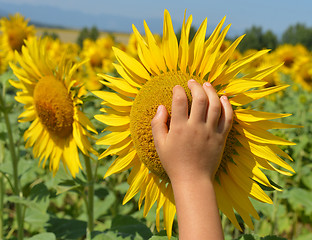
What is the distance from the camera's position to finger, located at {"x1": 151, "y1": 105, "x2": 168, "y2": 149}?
1.13 metres

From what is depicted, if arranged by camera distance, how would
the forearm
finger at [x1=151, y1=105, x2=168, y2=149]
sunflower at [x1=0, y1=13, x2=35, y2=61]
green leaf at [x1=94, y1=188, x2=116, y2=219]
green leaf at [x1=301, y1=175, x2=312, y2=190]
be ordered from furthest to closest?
sunflower at [x1=0, y1=13, x2=35, y2=61]
green leaf at [x1=301, y1=175, x2=312, y2=190]
green leaf at [x1=94, y1=188, x2=116, y2=219]
finger at [x1=151, y1=105, x2=168, y2=149]
the forearm

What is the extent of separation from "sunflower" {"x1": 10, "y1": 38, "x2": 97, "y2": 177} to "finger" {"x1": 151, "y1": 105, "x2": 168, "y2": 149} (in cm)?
72

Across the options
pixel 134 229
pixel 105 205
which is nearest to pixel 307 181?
pixel 105 205

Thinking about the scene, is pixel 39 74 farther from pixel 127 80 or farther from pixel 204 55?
pixel 204 55

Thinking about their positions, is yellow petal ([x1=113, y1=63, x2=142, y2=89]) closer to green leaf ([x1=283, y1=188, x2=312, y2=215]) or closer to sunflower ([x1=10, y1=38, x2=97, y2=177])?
sunflower ([x1=10, y1=38, x2=97, y2=177])

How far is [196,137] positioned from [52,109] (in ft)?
3.82

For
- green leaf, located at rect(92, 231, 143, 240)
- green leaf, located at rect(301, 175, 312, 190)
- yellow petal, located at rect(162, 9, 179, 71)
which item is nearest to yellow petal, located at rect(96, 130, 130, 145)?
yellow petal, located at rect(162, 9, 179, 71)

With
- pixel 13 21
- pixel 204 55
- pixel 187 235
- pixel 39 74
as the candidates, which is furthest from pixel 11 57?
pixel 187 235

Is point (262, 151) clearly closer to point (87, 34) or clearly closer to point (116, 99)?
point (116, 99)

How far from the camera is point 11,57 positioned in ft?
16.1

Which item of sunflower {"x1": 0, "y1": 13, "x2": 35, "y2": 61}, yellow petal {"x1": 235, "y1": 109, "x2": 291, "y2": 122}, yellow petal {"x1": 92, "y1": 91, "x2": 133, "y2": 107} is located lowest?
yellow petal {"x1": 235, "y1": 109, "x2": 291, "y2": 122}

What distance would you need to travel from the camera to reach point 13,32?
16.6 ft

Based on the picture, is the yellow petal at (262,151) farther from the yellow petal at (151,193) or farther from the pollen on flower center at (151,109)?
the yellow petal at (151,193)

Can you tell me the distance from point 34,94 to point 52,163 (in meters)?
0.49
